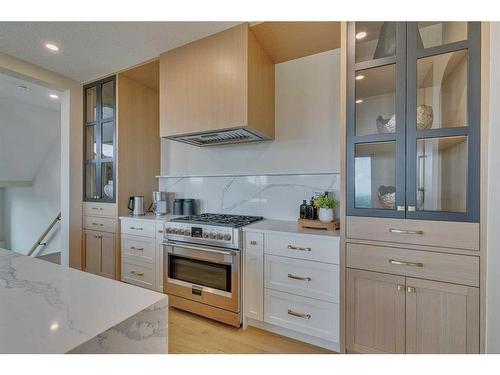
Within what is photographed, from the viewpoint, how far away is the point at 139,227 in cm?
241

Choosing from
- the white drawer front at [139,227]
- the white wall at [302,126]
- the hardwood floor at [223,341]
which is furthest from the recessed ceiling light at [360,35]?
the white drawer front at [139,227]

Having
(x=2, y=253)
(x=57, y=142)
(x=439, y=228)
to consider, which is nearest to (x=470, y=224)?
(x=439, y=228)

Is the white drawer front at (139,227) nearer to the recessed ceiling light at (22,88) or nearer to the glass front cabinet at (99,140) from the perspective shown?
the glass front cabinet at (99,140)

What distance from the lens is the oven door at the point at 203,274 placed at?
1884 mm

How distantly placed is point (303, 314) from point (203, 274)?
2.78 feet

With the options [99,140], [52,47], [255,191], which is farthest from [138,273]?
[52,47]

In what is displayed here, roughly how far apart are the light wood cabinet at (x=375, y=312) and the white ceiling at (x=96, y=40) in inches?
81.7

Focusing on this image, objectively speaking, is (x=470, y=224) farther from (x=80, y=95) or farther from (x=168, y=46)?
(x=80, y=95)

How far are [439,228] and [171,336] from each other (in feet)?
6.38

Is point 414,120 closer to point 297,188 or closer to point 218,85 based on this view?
point 297,188

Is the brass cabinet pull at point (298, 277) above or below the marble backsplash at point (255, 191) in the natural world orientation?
below

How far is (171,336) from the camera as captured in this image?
1.83 meters

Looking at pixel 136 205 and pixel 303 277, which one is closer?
pixel 303 277

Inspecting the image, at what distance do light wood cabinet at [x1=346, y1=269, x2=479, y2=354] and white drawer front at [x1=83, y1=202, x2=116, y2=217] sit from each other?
2.45 metres
